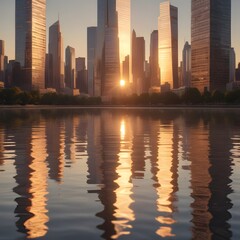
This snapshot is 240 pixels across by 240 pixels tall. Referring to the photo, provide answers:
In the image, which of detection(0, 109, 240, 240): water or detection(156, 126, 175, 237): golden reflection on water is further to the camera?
detection(156, 126, 175, 237): golden reflection on water

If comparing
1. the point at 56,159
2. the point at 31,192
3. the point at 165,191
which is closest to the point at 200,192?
the point at 165,191

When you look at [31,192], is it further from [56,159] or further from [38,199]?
[56,159]

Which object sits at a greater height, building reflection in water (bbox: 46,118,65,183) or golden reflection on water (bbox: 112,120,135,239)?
building reflection in water (bbox: 46,118,65,183)

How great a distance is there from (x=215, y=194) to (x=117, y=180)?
506 cm

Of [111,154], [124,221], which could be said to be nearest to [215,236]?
[124,221]

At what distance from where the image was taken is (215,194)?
18.4m

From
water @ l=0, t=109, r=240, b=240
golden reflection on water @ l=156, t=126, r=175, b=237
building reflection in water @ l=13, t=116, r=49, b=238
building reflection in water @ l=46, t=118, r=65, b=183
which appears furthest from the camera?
building reflection in water @ l=46, t=118, r=65, b=183

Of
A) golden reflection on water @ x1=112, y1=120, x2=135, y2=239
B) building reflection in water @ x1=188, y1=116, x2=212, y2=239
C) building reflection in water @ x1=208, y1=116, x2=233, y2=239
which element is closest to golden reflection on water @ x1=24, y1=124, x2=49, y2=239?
golden reflection on water @ x1=112, y1=120, x2=135, y2=239

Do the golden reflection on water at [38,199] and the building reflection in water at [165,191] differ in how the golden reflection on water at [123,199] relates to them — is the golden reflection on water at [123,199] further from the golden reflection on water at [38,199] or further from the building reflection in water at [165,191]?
the golden reflection on water at [38,199]

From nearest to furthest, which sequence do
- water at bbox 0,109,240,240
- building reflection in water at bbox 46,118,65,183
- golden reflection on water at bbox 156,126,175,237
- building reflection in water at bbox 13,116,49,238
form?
water at bbox 0,109,240,240 → golden reflection on water at bbox 156,126,175,237 → building reflection in water at bbox 13,116,49,238 → building reflection in water at bbox 46,118,65,183

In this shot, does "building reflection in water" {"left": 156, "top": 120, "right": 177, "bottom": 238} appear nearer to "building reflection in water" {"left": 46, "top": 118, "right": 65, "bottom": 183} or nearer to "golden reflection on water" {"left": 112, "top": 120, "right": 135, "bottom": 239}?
"golden reflection on water" {"left": 112, "top": 120, "right": 135, "bottom": 239}

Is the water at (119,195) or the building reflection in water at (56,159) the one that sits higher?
the building reflection in water at (56,159)

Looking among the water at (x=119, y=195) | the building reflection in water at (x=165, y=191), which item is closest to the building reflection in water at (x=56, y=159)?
the water at (x=119, y=195)

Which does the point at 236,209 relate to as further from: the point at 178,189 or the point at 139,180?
the point at 139,180
